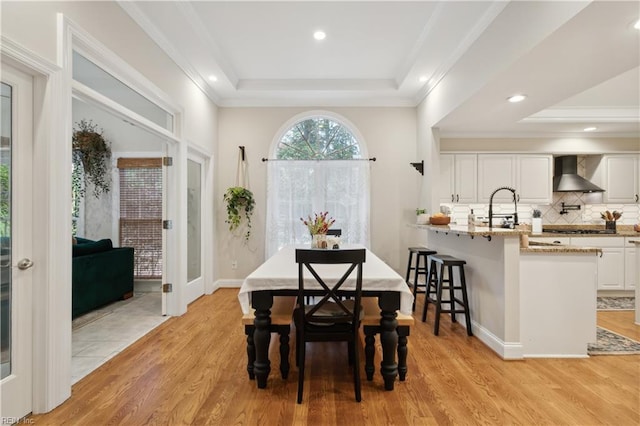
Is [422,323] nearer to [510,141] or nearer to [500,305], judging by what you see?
[500,305]

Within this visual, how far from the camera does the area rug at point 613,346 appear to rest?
2734mm

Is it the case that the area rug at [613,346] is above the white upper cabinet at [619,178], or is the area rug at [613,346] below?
below

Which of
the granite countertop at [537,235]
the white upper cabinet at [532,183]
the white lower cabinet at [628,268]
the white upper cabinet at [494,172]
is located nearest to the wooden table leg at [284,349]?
the granite countertop at [537,235]

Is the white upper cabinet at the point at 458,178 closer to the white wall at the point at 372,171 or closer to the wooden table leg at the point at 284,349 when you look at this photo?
the white wall at the point at 372,171

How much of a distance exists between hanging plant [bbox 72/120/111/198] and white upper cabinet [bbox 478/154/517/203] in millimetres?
5908

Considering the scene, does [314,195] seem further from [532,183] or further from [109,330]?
[532,183]

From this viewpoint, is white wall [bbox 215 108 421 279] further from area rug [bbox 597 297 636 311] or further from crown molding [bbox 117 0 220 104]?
area rug [bbox 597 297 636 311]

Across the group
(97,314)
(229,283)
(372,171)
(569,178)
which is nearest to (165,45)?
(97,314)

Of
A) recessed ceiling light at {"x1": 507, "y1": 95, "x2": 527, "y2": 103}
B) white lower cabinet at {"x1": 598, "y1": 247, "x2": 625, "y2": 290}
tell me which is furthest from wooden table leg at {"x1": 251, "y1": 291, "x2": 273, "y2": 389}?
white lower cabinet at {"x1": 598, "y1": 247, "x2": 625, "y2": 290}

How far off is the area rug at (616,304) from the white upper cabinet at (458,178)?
2.10 metres

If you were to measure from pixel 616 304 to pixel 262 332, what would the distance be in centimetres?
489

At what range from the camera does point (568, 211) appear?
5262mm

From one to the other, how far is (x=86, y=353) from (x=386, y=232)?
4.02m

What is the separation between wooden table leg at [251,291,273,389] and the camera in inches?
81.7
